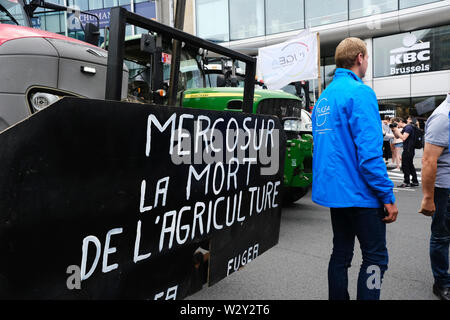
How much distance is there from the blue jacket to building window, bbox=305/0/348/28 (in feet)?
59.5

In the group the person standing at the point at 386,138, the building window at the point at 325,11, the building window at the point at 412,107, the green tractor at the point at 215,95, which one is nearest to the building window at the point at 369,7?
the building window at the point at 325,11

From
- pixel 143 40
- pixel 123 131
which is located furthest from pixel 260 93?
pixel 123 131

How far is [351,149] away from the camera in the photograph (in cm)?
248

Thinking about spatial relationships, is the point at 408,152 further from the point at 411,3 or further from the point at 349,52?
the point at 411,3

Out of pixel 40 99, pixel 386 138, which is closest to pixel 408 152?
pixel 386 138

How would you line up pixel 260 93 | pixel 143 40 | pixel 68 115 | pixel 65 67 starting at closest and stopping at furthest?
pixel 68 115 → pixel 143 40 → pixel 65 67 → pixel 260 93

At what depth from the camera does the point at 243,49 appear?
2034cm

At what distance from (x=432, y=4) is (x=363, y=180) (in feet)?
58.6

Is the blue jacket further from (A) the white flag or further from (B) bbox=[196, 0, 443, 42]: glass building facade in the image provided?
(B) bbox=[196, 0, 443, 42]: glass building facade

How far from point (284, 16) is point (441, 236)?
63.0 feet

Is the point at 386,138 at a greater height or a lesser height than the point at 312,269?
greater

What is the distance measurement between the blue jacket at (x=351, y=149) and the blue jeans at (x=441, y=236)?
3.23 ft

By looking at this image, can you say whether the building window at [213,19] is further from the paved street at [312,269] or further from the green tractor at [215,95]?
the paved street at [312,269]
